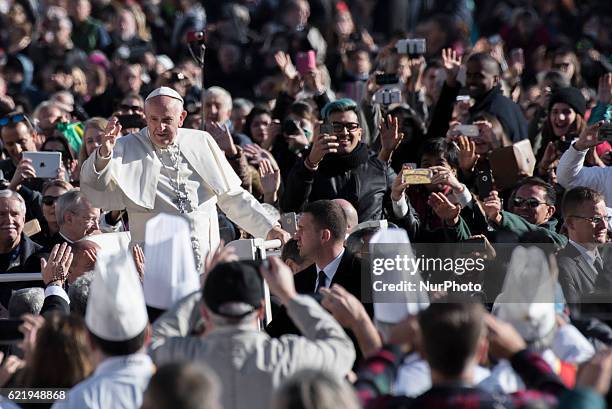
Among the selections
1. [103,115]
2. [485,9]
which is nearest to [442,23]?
[485,9]

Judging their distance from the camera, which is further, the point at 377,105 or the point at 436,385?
the point at 377,105

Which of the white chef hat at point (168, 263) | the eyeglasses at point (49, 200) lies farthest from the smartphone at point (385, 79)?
the white chef hat at point (168, 263)

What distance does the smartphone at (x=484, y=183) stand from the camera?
9.16 meters

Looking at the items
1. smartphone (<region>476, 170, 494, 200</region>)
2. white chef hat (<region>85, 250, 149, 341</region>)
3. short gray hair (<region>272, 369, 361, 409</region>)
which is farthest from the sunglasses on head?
short gray hair (<region>272, 369, 361, 409</region>)

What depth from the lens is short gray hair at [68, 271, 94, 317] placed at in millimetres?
7258

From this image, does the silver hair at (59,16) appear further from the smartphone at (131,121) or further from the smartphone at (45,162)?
the smartphone at (45,162)

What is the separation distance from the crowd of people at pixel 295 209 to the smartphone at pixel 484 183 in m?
0.02

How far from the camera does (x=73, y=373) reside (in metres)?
5.37

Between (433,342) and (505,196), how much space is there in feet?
17.6

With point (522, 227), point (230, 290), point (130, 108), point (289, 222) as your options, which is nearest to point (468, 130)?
point (522, 227)

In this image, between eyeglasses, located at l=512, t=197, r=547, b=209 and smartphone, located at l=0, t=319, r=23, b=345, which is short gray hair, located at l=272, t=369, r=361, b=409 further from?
eyeglasses, located at l=512, t=197, r=547, b=209

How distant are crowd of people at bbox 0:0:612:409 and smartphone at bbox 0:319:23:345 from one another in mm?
20

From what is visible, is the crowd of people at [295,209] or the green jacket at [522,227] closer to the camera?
the crowd of people at [295,209]

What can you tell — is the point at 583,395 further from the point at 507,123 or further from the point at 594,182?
the point at 507,123
